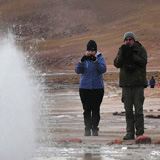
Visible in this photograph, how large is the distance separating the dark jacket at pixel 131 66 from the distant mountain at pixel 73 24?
105972 millimetres

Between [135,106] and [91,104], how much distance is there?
113 cm

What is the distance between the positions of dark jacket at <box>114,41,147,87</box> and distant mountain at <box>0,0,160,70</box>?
105972mm

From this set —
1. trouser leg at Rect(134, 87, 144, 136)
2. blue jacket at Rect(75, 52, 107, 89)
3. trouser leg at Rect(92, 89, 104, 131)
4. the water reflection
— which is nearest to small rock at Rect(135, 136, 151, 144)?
the water reflection

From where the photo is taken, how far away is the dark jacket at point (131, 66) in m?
9.16

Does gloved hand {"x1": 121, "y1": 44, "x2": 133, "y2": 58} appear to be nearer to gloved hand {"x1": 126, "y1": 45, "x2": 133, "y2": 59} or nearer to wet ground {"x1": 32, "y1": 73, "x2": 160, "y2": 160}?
gloved hand {"x1": 126, "y1": 45, "x2": 133, "y2": 59}

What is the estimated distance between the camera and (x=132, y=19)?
153 metres

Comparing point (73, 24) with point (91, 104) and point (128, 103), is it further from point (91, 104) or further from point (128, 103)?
point (128, 103)

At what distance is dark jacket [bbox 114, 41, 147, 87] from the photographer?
30.0 ft

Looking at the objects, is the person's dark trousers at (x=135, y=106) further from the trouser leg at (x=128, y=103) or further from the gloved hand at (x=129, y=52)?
the gloved hand at (x=129, y=52)

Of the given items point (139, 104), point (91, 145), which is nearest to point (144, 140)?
point (91, 145)

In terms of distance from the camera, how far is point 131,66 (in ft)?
30.0

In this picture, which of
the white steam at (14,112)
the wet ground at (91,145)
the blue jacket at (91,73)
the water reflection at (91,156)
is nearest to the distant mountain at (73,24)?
the wet ground at (91,145)

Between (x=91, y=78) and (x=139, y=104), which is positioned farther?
(x=91, y=78)

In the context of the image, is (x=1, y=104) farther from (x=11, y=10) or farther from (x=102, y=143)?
(x=11, y=10)
